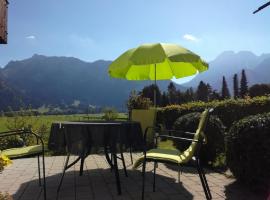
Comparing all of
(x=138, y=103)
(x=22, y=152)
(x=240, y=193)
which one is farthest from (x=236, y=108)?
(x=22, y=152)

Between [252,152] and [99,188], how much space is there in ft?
6.65

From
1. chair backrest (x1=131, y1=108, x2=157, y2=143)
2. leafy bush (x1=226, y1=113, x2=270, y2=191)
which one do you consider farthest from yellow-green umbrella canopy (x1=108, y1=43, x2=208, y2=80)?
leafy bush (x1=226, y1=113, x2=270, y2=191)

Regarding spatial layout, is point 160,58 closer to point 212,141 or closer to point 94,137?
point 94,137

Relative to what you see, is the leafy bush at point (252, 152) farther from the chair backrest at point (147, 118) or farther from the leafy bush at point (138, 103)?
the leafy bush at point (138, 103)

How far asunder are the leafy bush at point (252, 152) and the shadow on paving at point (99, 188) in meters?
0.73

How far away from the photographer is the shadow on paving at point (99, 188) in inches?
175

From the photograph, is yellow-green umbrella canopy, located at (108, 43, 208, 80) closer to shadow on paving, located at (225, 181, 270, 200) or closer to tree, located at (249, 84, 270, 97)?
shadow on paving, located at (225, 181, 270, 200)

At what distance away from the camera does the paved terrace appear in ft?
14.6

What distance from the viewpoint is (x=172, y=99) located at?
62.1m

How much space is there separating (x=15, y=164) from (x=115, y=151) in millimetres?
3022

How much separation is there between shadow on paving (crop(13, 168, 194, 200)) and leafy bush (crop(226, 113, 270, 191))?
732 millimetres

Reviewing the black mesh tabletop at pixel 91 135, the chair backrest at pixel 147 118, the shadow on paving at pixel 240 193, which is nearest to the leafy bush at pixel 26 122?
the chair backrest at pixel 147 118

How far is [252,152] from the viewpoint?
436 cm

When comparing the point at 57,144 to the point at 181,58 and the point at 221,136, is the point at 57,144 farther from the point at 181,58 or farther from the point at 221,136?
the point at 221,136
